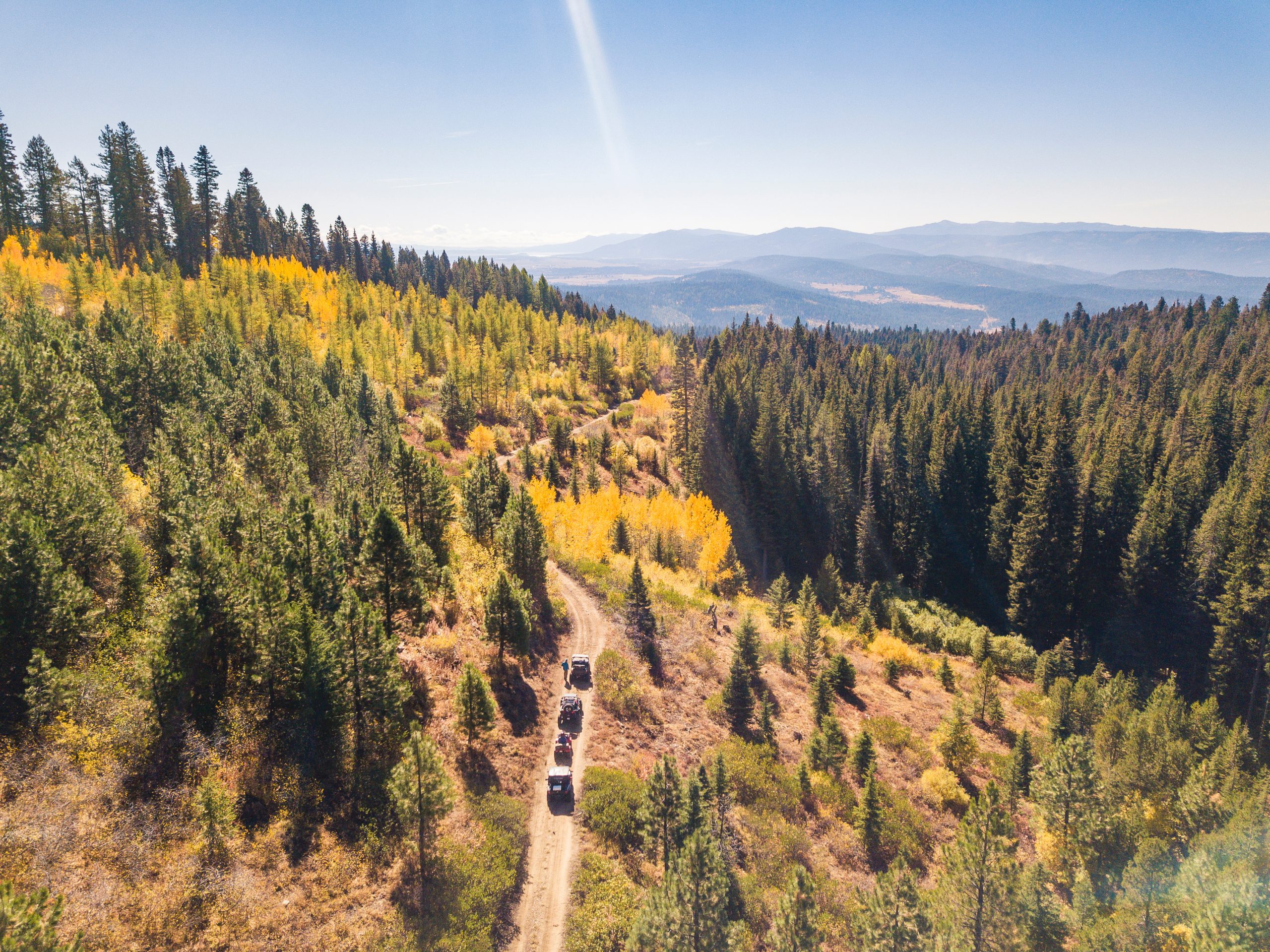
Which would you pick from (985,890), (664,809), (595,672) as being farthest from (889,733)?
(664,809)

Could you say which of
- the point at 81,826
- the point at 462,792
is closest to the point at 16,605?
the point at 81,826

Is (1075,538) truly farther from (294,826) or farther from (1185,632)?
(294,826)

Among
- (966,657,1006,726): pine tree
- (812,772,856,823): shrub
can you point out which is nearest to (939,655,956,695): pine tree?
(966,657,1006,726): pine tree

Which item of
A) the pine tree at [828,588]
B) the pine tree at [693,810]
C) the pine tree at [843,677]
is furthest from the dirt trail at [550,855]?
the pine tree at [828,588]

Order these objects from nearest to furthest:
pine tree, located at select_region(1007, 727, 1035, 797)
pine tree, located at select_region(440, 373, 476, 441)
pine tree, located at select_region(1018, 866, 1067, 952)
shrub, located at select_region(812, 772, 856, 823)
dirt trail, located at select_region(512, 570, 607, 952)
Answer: dirt trail, located at select_region(512, 570, 607, 952)
pine tree, located at select_region(1018, 866, 1067, 952)
shrub, located at select_region(812, 772, 856, 823)
pine tree, located at select_region(1007, 727, 1035, 797)
pine tree, located at select_region(440, 373, 476, 441)

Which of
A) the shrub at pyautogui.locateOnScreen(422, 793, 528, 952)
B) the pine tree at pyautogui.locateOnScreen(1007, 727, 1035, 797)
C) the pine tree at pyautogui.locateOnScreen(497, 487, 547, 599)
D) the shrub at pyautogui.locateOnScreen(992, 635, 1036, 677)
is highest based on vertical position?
the pine tree at pyautogui.locateOnScreen(497, 487, 547, 599)

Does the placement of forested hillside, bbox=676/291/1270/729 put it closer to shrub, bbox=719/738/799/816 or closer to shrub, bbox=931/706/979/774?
shrub, bbox=931/706/979/774

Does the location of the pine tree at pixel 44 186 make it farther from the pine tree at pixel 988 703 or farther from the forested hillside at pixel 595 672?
the pine tree at pixel 988 703
